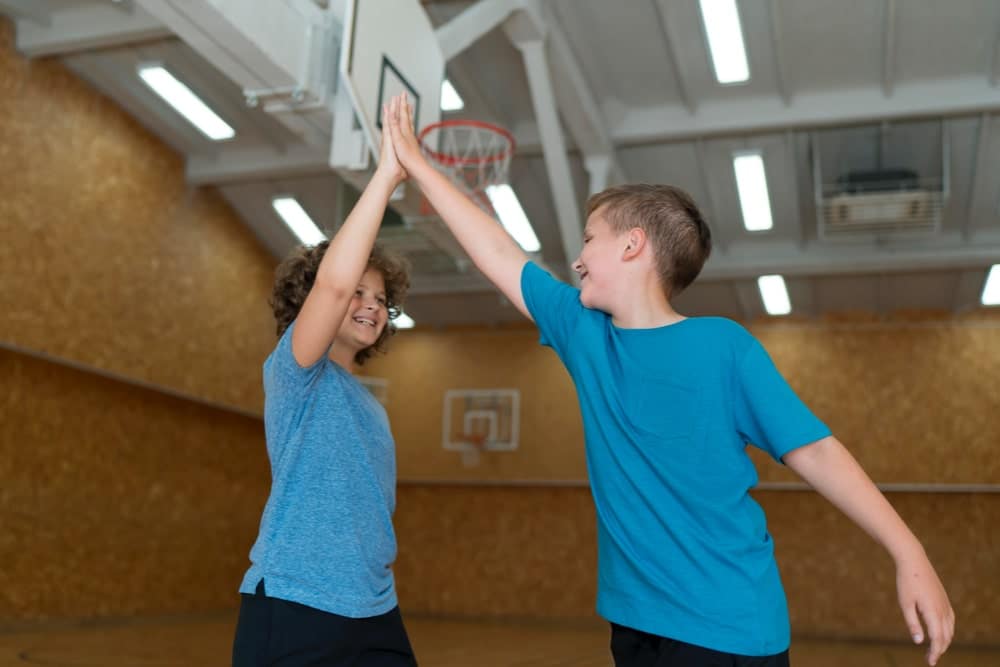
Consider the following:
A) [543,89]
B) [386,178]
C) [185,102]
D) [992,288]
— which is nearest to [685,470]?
[386,178]

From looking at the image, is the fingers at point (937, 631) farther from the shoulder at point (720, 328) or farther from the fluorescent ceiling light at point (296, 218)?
the fluorescent ceiling light at point (296, 218)

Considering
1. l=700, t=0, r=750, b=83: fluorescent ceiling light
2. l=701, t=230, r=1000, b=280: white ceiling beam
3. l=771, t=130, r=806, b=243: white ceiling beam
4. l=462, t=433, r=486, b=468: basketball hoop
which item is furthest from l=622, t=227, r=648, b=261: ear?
l=462, t=433, r=486, b=468: basketball hoop

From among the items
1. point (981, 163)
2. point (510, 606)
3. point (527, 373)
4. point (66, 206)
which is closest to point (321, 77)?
point (66, 206)

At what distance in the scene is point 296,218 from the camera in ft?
37.3

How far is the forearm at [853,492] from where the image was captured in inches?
56.1

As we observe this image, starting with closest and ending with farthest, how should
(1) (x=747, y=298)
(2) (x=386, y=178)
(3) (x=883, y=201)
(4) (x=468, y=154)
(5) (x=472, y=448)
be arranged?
(2) (x=386, y=178)
(4) (x=468, y=154)
(3) (x=883, y=201)
(1) (x=747, y=298)
(5) (x=472, y=448)

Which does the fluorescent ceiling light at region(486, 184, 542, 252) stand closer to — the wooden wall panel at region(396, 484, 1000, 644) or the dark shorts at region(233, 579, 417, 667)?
the wooden wall panel at region(396, 484, 1000, 644)

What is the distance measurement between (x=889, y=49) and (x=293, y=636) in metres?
7.62

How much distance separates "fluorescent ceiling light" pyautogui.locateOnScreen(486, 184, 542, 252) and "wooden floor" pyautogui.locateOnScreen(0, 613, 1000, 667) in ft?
13.8

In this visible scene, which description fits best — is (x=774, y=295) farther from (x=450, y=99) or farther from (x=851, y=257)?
(x=450, y=99)

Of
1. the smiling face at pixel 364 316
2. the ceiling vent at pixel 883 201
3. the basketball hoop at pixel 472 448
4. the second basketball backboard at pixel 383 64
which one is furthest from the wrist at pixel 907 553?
the basketball hoop at pixel 472 448

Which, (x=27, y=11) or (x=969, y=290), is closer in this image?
(x=27, y=11)

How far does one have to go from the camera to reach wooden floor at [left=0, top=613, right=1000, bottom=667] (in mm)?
6738

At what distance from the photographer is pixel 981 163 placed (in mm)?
9039
